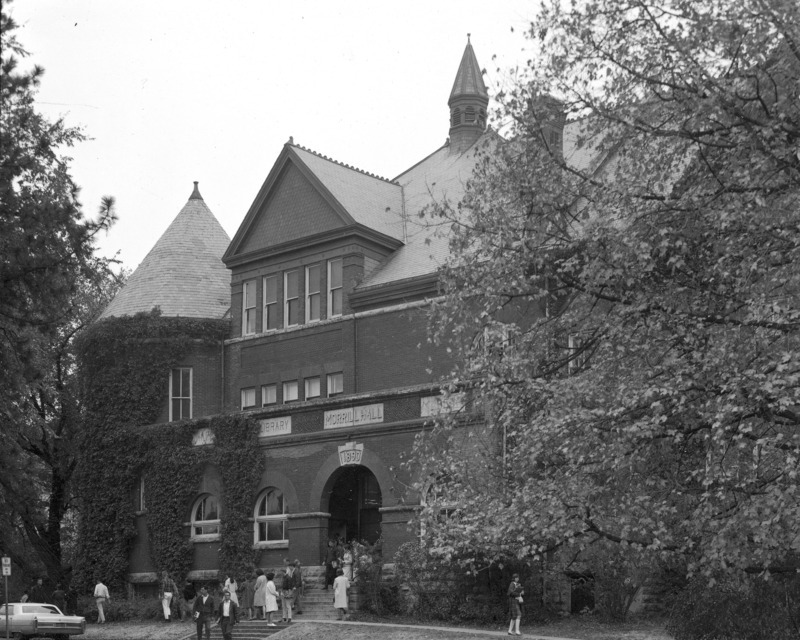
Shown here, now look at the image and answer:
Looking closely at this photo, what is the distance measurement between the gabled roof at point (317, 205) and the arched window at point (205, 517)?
27.4 feet

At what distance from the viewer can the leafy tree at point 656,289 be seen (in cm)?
1502

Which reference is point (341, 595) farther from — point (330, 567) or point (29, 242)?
point (29, 242)

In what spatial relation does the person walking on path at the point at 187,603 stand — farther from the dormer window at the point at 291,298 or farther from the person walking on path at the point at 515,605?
the person walking on path at the point at 515,605


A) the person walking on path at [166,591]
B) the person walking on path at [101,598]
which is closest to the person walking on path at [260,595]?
the person walking on path at [166,591]

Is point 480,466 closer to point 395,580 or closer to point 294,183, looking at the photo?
point 395,580

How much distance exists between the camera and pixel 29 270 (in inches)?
792

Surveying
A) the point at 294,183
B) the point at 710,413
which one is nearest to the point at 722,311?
the point at 710,413

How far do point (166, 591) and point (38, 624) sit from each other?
4221 mm

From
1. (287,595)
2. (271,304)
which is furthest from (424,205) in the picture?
(287,595)

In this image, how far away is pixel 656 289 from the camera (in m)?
16.8

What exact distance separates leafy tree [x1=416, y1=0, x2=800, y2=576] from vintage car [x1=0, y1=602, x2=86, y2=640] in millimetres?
18087

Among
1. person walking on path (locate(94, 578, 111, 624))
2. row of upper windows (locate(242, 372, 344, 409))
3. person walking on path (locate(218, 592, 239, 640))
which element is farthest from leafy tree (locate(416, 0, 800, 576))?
person walking on path (locate(94, 578, 111, 624))

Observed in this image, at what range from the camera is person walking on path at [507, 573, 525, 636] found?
85.6 feet

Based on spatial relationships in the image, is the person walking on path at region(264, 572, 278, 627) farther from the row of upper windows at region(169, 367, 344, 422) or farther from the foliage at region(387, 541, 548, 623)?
the row of upper windows at region(169, 367, 344, 422)
